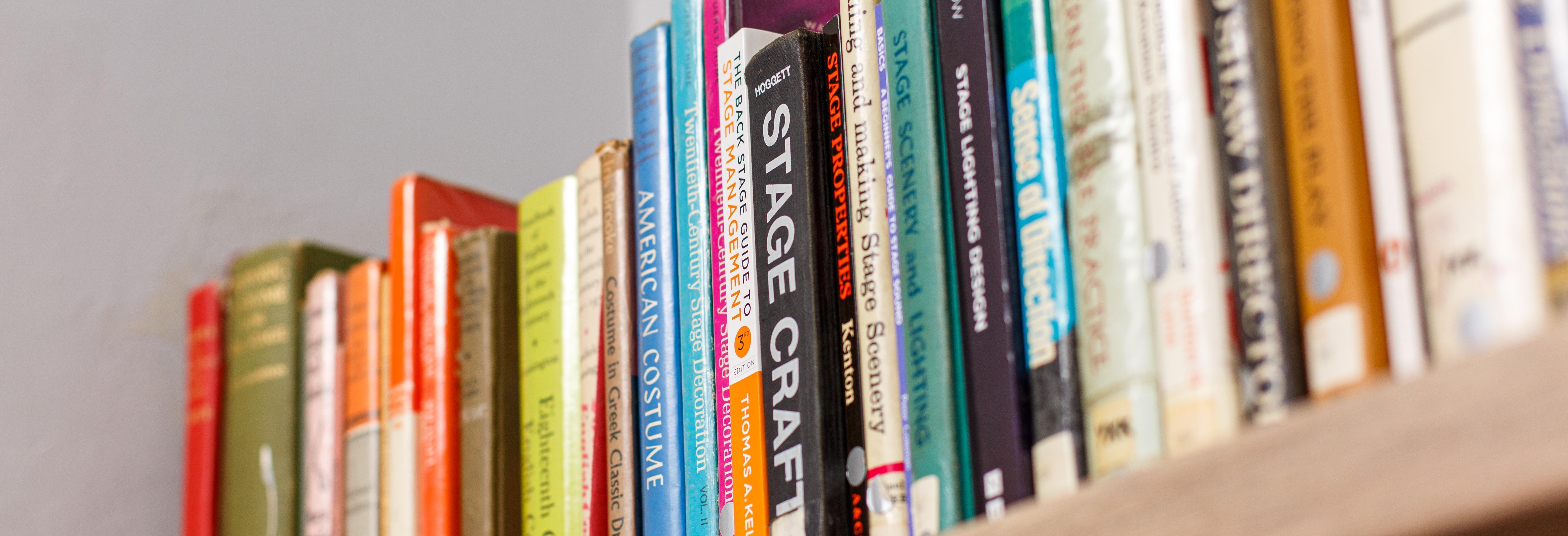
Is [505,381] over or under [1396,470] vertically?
over

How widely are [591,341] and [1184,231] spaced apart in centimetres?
36

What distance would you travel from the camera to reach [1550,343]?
1.03 ft

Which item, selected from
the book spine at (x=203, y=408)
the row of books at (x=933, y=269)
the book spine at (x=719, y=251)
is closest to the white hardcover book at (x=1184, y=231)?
the row of books at (x=933, y=269)

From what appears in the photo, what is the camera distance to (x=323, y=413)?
836 millimetres

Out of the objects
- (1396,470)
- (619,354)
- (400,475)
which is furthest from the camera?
(400,475)

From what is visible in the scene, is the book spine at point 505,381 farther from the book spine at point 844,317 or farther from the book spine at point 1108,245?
the book spine at point 1108,245

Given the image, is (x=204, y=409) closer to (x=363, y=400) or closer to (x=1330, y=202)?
(x=363, y=400)

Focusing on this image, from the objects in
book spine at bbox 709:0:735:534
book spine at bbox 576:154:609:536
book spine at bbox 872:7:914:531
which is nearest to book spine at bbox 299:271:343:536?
book spine at bbox 576:154:609:536

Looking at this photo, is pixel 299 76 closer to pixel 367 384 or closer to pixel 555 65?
pixel 555 65

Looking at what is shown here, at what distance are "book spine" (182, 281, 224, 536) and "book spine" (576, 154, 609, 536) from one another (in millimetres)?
364

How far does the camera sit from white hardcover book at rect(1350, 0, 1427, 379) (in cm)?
38

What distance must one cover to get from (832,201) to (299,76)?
2.25 ft

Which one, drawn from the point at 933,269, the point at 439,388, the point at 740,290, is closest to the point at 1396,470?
the point at 933,269

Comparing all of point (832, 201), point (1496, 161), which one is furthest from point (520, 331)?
point (1496, 161)
